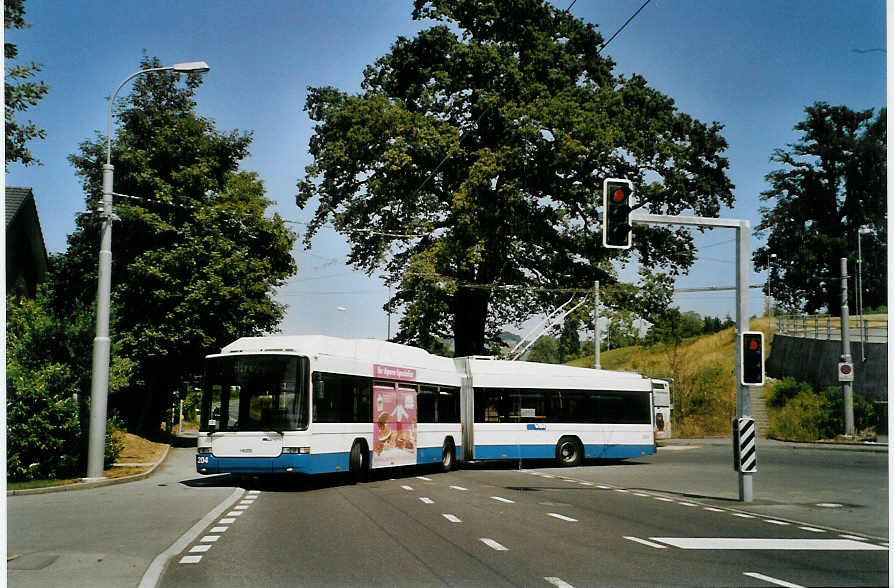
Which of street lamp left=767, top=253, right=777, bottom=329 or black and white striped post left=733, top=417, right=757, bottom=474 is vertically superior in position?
street lamp left=767, top=253, right=777, bottom=329

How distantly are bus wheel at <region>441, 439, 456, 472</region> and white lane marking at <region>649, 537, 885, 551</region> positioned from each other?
594 inches

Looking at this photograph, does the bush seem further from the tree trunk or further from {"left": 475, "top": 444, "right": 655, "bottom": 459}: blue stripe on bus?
the tree trunk

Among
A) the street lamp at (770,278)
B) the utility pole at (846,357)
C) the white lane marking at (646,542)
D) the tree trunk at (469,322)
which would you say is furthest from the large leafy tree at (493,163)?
the white lane marking at (646,542)

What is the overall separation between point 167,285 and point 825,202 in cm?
2883

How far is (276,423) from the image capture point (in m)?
19.9

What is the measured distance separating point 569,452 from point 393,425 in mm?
8216

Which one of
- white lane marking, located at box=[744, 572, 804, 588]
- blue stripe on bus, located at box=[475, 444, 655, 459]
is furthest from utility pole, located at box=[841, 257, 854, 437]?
white lane marking, located at box=[744, 572, 804, 588]

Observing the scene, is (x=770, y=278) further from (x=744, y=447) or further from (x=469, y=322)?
(x=744, y=447)

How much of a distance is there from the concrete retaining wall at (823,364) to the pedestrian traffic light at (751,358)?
2386cm

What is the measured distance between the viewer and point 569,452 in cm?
3008

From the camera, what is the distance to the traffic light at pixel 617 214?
1558cm

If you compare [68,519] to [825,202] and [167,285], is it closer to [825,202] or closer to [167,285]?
[167,285]

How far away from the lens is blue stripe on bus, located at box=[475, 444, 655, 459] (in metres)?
28.3

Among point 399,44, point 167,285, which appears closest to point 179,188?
point 167,285
